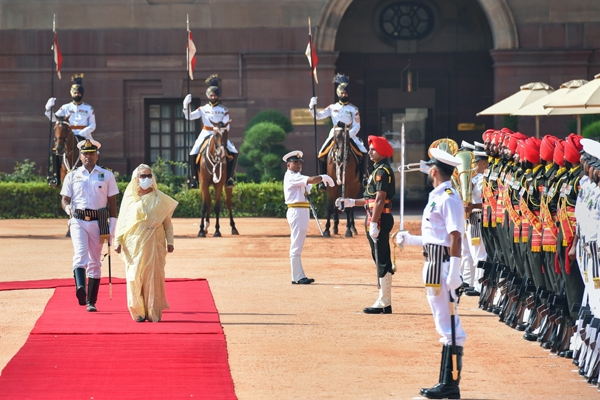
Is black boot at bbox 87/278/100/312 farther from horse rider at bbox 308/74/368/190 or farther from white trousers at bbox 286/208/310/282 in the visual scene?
horse rider at bbox 308/74/368/190

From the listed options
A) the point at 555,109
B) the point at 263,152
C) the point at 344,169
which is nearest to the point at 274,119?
the point at 263,152

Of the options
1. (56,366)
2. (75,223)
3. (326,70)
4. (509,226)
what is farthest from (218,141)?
(56,366)

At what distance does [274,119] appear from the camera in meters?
30.7

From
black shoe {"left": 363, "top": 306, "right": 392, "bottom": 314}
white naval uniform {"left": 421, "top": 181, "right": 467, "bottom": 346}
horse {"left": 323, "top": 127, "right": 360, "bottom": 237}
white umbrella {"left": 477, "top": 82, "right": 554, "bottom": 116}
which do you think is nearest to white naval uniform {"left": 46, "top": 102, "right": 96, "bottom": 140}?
horse {"left": 323, "top": 127, "right": 360, "bottom": 237}

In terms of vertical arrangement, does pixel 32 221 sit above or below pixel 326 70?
below

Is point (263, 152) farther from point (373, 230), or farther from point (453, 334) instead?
point (453, 334)

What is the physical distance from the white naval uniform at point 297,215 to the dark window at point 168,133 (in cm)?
1643

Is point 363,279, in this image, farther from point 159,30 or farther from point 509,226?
point 159,30

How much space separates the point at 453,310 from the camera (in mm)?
9508

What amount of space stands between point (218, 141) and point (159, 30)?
8.64 m

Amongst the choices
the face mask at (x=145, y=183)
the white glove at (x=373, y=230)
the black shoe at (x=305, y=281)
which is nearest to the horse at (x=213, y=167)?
the black shoe at (x=305, y=281)

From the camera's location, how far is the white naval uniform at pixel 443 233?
31.2 ft

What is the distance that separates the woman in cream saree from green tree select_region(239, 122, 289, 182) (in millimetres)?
16490

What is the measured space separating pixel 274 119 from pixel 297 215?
14.5 m
